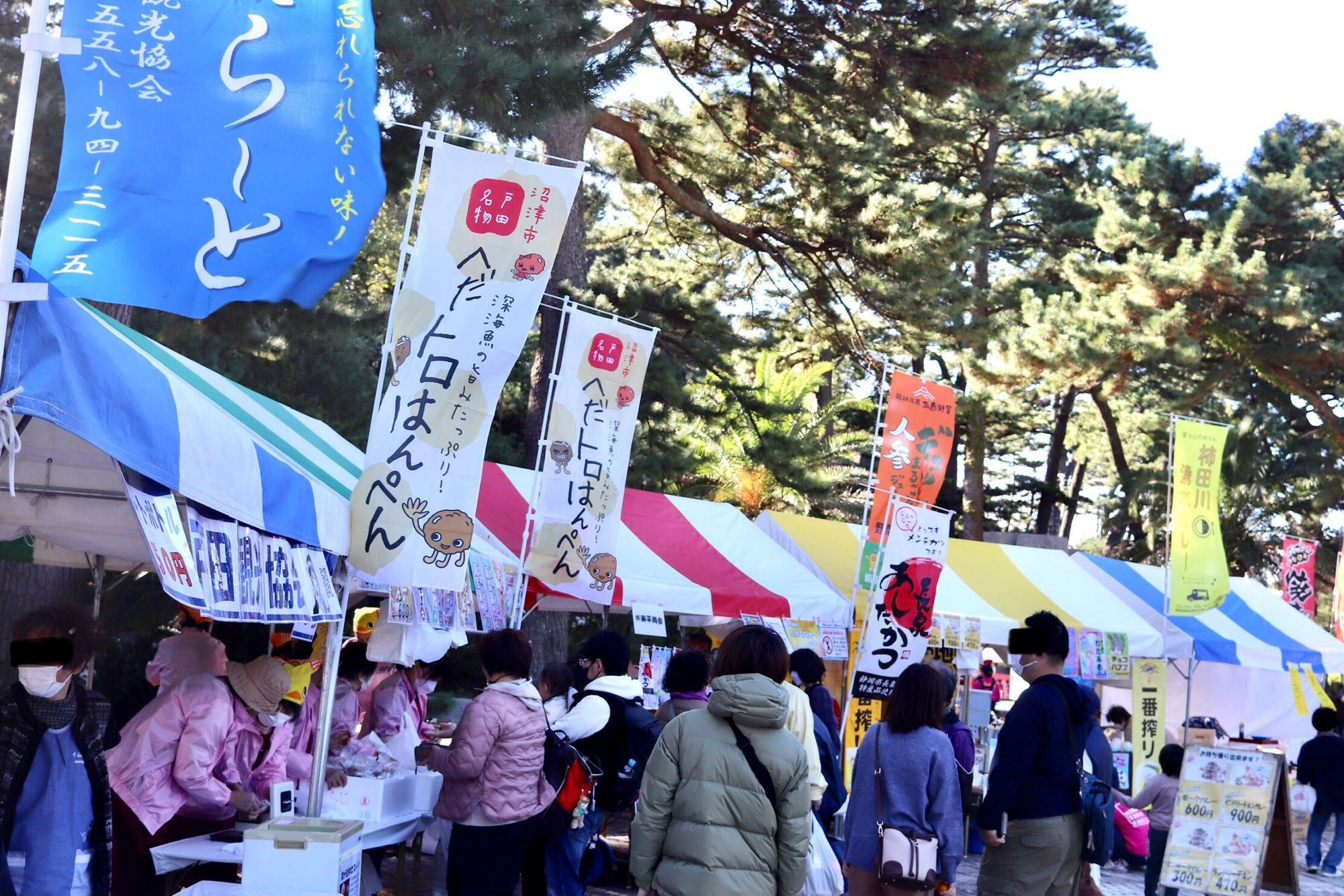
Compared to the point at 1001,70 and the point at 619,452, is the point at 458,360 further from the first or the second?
the point at 1001,70

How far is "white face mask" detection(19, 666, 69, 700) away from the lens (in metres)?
3.80

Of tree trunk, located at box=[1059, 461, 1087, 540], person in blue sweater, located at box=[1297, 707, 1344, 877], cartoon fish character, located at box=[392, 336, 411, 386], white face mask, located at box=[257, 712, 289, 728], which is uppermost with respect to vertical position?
tree trunk, located at box=[1059, 461, 1087, 540]

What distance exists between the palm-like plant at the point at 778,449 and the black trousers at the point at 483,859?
8807mm

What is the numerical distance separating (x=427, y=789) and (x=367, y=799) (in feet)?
2.18

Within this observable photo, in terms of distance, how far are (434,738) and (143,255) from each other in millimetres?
5797

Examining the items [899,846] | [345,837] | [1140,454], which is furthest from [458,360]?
[1140,454]

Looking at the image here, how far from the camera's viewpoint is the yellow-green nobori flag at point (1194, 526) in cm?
1224

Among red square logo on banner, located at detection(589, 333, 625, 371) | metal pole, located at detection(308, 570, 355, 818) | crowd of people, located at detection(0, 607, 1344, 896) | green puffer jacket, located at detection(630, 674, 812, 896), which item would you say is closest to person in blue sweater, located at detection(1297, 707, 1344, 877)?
crowd of people, located at detection(0, 607, 1344, 896)

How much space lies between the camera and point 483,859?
217 inches

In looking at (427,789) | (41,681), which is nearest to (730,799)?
(41,681)

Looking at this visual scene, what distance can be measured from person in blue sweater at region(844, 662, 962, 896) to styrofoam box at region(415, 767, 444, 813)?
7.40ft

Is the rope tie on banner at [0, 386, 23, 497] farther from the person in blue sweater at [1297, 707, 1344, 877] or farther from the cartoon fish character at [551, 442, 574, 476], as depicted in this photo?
the person in blue sweater at [1297, 707, 1344, 877]

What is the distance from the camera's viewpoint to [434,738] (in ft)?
28.0

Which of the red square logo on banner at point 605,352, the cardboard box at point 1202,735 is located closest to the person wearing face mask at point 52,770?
the red square logo on banner at point 605,352
